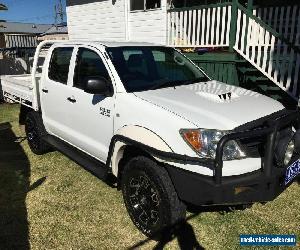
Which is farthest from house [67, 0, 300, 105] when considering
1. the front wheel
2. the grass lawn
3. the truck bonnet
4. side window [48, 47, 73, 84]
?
the front wheel

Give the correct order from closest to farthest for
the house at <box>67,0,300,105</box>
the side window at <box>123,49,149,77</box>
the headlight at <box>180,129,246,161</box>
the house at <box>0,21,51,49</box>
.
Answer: the headlight at <box>180,129,246,161</box>, the side window at <box>123,49,149,77</box>, the house at <box>67,0,300,105</box>, the house at <box>0,21,51,49</box>

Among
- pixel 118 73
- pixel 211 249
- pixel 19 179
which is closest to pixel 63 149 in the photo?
pixel 19 179

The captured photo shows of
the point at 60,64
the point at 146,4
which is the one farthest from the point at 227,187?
the point at 146,4

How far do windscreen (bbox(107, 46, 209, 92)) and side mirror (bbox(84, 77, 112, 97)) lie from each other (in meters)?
0.22

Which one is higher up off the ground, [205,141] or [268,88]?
[205,141]

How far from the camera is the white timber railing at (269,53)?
6.77 metres

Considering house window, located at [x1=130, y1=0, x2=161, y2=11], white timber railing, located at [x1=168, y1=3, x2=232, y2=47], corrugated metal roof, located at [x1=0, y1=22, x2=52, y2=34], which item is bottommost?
white timber railing, located at [x1=168, y1=3, x2=232, y2=47]

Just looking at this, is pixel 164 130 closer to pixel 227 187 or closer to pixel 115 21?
pixel 227 187

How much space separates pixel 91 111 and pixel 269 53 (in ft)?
16.6

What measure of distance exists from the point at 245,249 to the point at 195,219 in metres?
0.68

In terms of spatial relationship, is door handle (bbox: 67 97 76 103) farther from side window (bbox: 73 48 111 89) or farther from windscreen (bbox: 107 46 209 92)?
windscreen (bbox: 107 46 209 92)

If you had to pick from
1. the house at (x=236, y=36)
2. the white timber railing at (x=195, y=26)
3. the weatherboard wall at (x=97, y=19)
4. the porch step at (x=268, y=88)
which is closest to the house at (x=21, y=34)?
the weatherboard wall at (x=97, y=19)

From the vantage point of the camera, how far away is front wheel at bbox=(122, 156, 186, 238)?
10.1 ft

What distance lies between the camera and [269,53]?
7.30 m
